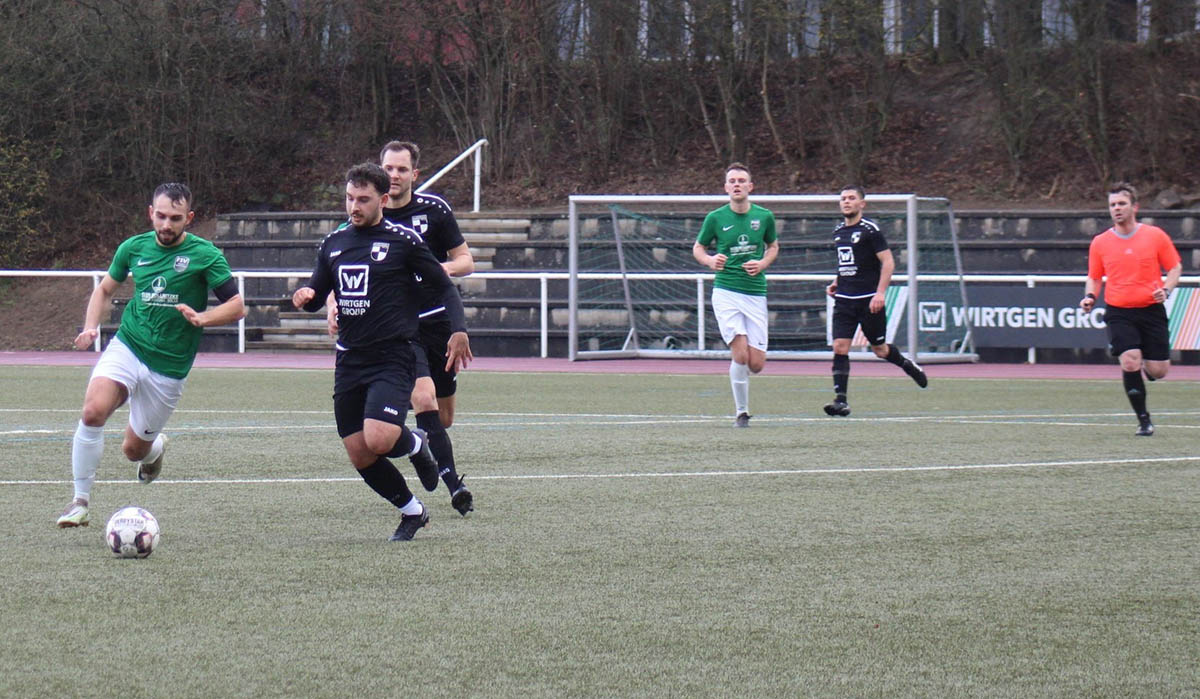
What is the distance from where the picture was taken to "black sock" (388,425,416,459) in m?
6.44

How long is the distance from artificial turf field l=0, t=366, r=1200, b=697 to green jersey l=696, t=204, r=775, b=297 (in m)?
1.94

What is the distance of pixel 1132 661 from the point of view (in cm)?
426

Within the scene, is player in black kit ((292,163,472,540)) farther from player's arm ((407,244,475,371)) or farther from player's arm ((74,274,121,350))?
player's arm ((74,274,121,350))

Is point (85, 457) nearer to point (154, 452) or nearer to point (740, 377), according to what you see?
point (154, 452)

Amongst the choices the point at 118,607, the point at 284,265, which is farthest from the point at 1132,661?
the point at 284,265

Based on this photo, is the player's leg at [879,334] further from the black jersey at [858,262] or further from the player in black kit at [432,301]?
the player in black kit at [432,301]

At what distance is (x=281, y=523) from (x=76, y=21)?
24088mm

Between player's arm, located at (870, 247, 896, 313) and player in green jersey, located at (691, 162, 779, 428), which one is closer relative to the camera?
player in green jersey, located at (691, 162, 779, 428)

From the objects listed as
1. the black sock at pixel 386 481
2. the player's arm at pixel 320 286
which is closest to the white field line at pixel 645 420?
the player's arm at pixel 320 286

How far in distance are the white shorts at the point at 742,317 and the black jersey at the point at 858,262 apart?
5.44 feet

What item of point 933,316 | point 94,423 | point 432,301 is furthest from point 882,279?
point 94,423

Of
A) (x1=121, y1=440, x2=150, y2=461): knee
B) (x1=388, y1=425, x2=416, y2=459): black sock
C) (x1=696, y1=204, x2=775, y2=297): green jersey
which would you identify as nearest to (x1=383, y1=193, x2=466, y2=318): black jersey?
(x1=388, y1=425, x2=416, y2=459): black sock

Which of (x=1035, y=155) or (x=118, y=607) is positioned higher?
(x=1035, y=155)

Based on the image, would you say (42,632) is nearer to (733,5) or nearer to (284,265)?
(284,265)
